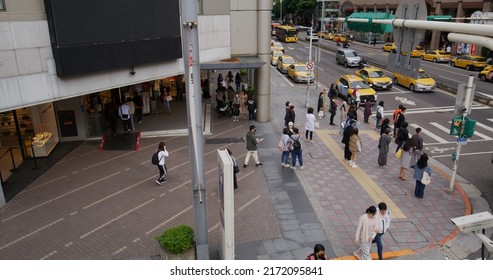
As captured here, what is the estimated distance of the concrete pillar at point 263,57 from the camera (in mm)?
20234

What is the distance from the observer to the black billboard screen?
39.3 ft

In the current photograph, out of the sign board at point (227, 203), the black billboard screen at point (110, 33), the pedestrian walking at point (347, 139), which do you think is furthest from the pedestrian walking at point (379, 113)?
the sign board at point (227, 203)

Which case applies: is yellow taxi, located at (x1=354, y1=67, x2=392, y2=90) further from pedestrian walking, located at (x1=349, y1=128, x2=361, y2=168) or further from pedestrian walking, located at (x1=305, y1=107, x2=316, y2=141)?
pedestrian walking, located at (x1=349, y1=128, x2=361, y2=168)

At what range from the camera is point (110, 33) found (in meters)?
13.2

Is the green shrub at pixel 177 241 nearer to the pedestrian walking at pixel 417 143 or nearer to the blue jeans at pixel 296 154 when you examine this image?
the blue jeans at pixel 296 154

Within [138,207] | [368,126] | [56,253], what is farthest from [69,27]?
[368,126]

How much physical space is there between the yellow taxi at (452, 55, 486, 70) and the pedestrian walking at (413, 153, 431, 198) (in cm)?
3193

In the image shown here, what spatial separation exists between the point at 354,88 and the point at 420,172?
14.5 metres

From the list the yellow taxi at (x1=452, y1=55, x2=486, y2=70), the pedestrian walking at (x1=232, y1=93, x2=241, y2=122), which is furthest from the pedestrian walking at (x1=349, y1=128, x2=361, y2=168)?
the yellow taxi at (x1=452, y1=55, x2=486, y2=70)

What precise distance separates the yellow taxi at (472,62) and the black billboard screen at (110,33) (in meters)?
33.7

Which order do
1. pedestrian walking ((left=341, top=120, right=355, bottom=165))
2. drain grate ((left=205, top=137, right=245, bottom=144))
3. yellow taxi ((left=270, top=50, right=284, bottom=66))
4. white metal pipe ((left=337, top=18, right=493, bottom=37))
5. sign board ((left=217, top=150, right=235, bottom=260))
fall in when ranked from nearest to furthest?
white metal pipe ((left=337, top=18, right=493, bottom=37))
sign board ((left=217, top=150, right=235, bottom=260))
pedestrian walking ((left=341, top=120, right=355, bottom=165))
drain grate ((left=205, top=137, right=245, bottom=144))
yellow taxi ((left=270, top=50, right=284, bottom=66))

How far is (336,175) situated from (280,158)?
2.65 m

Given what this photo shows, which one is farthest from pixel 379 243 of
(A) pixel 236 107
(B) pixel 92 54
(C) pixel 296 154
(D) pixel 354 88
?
(D) pixel 354 88

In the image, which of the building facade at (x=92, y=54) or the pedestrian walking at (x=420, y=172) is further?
the pedestrian walking at (x=420, y=172)
